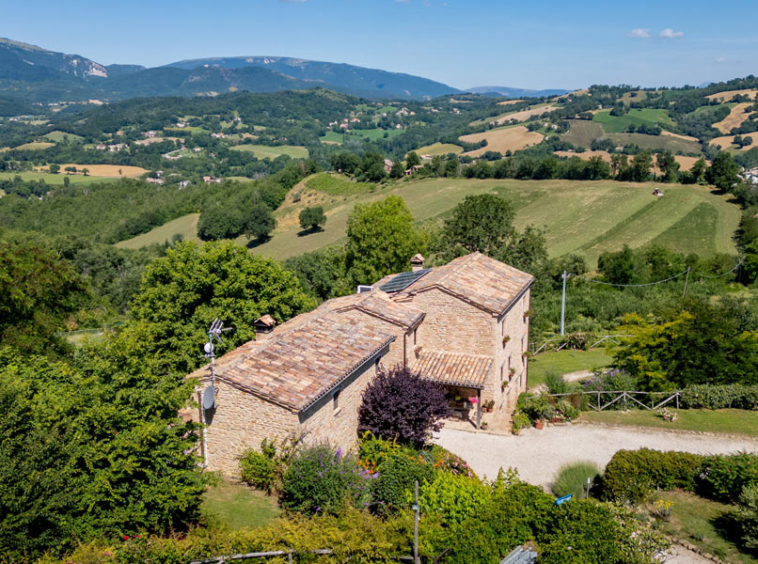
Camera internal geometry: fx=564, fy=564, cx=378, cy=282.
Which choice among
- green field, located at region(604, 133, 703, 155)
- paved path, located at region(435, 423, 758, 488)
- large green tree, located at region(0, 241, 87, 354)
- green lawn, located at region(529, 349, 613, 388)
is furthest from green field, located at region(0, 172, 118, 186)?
paved path, located at region(435, 423, 758, 488)

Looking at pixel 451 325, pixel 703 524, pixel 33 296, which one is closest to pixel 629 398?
pixel 451 325

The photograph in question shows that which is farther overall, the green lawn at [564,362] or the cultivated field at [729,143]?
the cultivated field at [729,143]

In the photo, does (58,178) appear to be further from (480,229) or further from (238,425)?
(238,425)

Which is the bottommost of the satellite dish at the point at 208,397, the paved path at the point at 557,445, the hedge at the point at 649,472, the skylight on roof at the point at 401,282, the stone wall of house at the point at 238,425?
the paved path at the point at 557,445

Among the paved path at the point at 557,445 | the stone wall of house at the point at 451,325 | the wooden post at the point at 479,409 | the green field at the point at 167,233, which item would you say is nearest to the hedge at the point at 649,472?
the paved path at the point at 557,445

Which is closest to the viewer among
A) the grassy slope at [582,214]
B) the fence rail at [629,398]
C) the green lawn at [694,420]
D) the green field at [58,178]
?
the green lawn at [694,420]

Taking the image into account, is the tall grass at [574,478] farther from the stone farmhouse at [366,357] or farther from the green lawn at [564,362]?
the green lawn at [564,362]

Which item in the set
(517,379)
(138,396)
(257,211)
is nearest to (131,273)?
(257,211)
